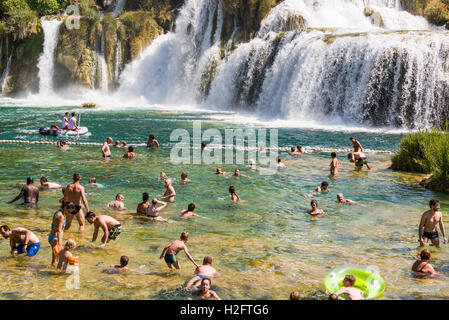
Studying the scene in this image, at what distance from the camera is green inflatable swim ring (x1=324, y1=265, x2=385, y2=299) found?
8.13 metres

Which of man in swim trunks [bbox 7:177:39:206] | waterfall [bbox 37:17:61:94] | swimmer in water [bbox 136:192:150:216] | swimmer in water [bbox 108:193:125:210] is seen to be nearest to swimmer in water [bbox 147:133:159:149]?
swimmer in water [bbox 108:193:125:210]

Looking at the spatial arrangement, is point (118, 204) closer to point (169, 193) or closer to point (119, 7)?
point (169, 193)

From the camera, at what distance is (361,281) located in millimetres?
8375

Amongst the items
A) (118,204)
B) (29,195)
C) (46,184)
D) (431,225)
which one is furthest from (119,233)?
(431,225)

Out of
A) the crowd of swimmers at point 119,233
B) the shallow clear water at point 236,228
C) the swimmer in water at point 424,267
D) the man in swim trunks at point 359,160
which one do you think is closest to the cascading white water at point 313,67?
the shallow clear water at point 236,228

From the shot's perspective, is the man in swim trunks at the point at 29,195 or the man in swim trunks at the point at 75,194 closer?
the man in swim trunks at the point at 75,194

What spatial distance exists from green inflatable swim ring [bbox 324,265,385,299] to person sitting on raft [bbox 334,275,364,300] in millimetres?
269

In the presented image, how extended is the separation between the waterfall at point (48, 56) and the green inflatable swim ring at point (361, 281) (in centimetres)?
5282

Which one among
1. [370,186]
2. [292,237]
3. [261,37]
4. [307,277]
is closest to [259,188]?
[370,186]

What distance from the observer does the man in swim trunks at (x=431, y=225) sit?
1058cm

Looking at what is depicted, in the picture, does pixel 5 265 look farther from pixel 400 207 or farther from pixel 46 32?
pixel 46 32

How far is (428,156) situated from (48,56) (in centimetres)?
4818

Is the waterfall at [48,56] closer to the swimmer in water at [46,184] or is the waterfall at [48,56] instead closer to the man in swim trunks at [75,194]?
the swimmer in water at [46,184]

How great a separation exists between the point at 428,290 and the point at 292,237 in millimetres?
3813
